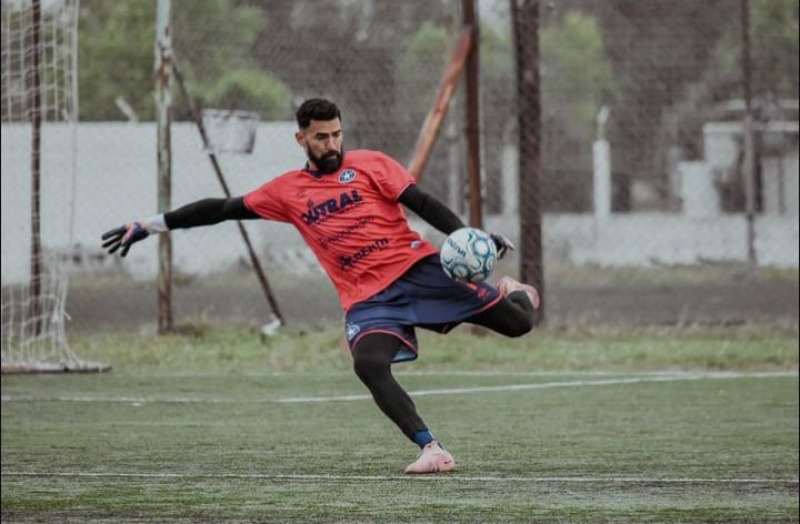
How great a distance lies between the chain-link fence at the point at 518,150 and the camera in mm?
17219

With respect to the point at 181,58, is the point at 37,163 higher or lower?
lower

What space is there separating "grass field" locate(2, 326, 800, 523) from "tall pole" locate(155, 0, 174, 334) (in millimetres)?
355

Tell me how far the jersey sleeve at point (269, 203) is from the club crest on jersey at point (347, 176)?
32cm

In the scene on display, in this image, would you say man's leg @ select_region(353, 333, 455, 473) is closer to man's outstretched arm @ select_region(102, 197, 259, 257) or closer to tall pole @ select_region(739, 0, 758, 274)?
man's outstretched arm @ select_region(102, 197, 259, 257)

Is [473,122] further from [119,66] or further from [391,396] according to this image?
[119,66]

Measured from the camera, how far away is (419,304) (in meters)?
8.02

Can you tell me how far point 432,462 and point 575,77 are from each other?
2182 cm

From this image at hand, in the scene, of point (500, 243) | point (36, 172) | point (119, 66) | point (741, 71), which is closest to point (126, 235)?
point (500, 243)

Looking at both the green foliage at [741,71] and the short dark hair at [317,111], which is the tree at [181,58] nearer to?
the green foliage at [741,71]

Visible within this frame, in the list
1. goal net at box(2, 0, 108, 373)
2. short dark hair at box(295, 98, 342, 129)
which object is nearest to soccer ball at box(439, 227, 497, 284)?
short dark hair at box(295, 98, 342, 129)

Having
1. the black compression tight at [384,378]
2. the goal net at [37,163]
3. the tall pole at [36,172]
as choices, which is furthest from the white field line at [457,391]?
the black compression tight at [384,378]

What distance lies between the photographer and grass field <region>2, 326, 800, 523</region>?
6.94 meters

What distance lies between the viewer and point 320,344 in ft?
48.3

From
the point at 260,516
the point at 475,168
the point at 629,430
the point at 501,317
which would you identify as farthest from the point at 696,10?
the point at 260,516
